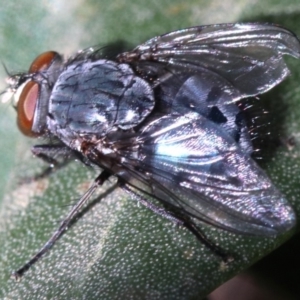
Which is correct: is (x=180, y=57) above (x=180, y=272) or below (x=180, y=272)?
above

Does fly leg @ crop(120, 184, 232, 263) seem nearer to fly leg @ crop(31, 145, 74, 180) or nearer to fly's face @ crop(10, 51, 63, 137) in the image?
fly leg @ crop(31, 145, 74, 180)

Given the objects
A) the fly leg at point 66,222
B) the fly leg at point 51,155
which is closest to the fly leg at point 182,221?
the fly leg at point 66,222

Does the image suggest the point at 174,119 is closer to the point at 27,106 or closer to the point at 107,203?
the point at 107,203

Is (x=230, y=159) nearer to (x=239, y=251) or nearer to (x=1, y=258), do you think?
(x=239, y=251)

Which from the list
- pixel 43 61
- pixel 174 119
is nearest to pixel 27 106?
pixel 43 61

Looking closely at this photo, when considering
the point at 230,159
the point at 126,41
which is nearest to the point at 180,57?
the point at 126,41

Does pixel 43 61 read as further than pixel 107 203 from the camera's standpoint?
Yes

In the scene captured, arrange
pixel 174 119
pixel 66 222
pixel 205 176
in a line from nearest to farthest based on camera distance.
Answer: pixel 205 176 < pixel 174 119 < pixel 66 222
